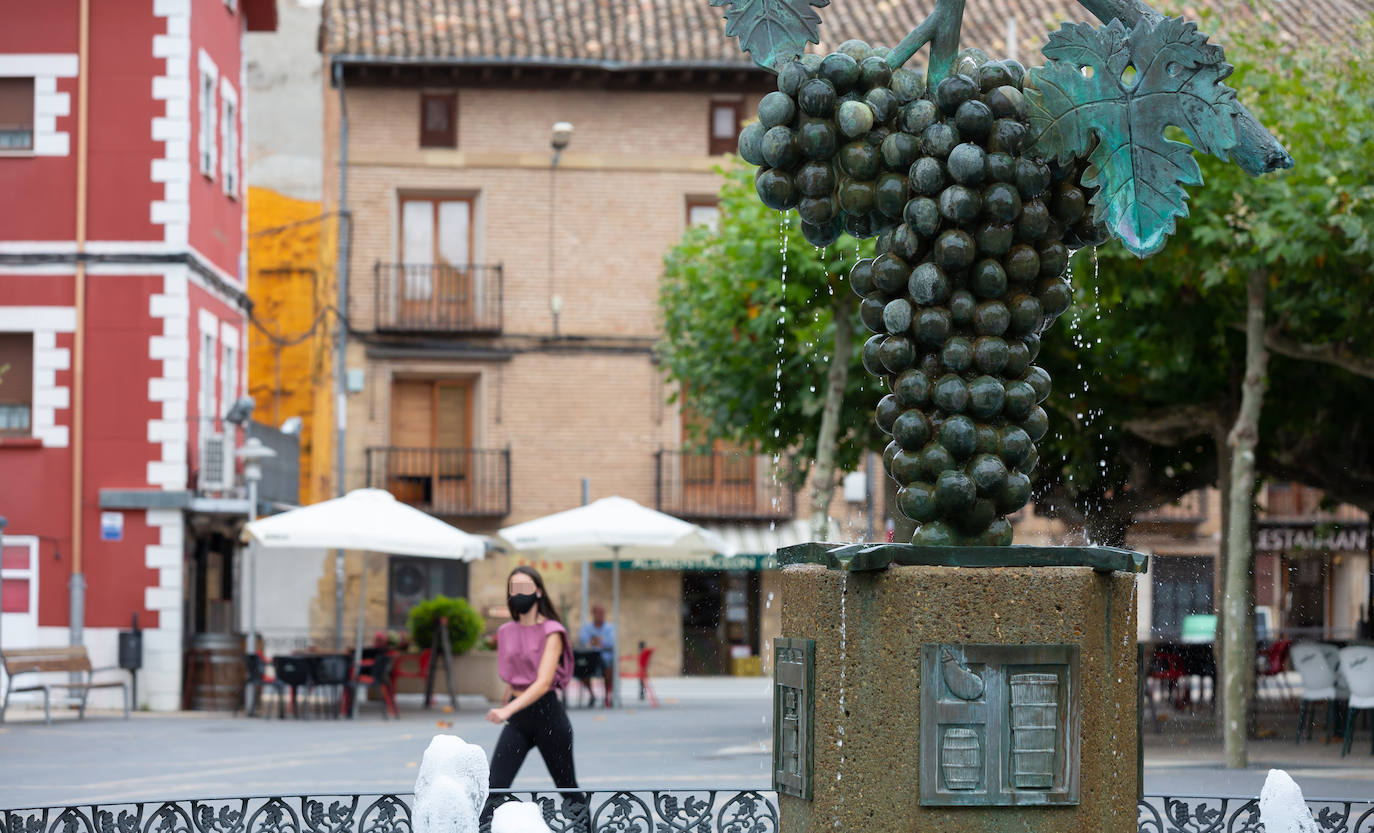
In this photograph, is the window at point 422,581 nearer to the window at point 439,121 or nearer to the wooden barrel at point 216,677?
the window at point 439,121

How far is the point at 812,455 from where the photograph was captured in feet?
82.7

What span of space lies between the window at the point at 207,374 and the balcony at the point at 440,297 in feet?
31.5

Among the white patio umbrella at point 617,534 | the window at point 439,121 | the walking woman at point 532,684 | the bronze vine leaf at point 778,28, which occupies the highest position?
the window at point 439,121

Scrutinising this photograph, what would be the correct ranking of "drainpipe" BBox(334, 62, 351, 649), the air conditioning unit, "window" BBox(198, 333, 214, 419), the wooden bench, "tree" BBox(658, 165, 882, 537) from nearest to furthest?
the wooden bench < "tree" BBox(658, 165, 882, 537) < the air conditioning unit < "window" BBox(198, 333, 214, 419) < "drainpipe" BBox(334, 62, 351, 649)

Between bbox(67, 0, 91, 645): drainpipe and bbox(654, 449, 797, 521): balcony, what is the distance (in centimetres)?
1399

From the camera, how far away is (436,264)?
38.3 m

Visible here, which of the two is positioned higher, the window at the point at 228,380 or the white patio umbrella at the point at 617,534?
the window at the point at 228,380

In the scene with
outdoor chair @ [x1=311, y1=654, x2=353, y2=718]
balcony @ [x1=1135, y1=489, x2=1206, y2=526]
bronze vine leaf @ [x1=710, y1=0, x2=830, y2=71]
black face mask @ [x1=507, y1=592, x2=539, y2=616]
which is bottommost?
outdoor chair @ [x1=311, y1=654, x2=353, y2=718]

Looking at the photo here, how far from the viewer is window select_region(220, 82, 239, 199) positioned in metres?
28.8

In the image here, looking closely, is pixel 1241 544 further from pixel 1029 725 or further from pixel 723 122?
pixel 723 122

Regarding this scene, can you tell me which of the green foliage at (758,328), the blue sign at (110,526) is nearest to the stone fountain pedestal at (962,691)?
the green foliage at (758,328)

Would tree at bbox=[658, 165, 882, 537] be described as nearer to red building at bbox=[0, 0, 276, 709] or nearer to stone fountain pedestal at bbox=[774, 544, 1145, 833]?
red building at bbox=[0, 0, 276, 709]

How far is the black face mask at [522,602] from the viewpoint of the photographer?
10.5 meters

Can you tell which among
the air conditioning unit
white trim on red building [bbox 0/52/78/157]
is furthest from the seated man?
white trim on red building [bbox 0/52/78/157]
